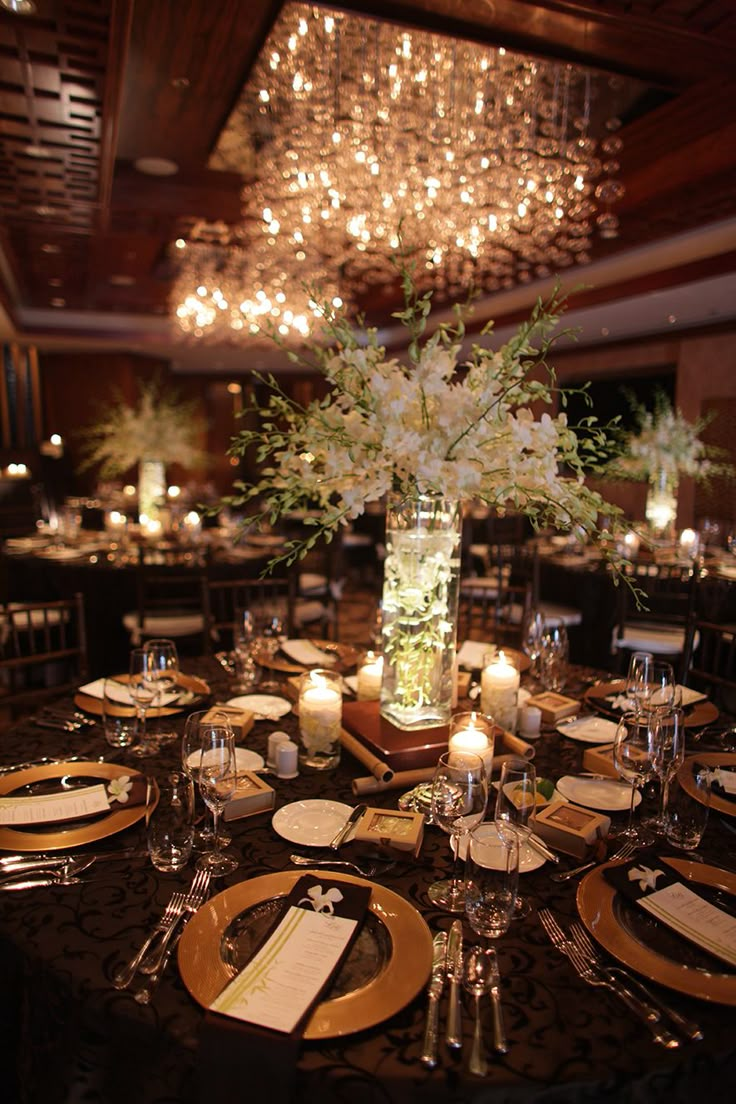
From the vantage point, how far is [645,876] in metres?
1.31

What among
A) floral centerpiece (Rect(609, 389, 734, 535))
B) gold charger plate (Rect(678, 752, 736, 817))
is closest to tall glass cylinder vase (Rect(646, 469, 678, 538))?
floral centerpiece (Rect(609, 389, 734, 535))

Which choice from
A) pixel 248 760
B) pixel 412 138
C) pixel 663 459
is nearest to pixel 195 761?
pixel 248 760

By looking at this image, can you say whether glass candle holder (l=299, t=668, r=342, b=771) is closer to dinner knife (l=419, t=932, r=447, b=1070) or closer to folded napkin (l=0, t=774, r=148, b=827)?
folded napkin (l=0, t=774, r=148, b=827)

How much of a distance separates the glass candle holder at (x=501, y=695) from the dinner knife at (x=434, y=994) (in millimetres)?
871

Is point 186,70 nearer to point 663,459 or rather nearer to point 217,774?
point 217,774

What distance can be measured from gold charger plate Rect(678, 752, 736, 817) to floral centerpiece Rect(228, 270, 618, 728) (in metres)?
0.59

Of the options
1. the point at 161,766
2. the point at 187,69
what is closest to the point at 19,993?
the point at 161,766

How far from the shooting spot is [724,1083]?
101 centimetres

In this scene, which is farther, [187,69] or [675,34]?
[187,69]

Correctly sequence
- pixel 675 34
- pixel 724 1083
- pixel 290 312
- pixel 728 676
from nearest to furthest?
pixel 724 1083, pixel 728 676, pixel 675 34, pixel 290 312

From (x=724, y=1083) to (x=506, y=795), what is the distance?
0.49 metres

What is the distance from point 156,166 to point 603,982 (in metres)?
5.45

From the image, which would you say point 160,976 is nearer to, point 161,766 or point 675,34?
point 161,766

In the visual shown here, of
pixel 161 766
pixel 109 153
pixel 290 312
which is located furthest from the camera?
pixel 290 312
